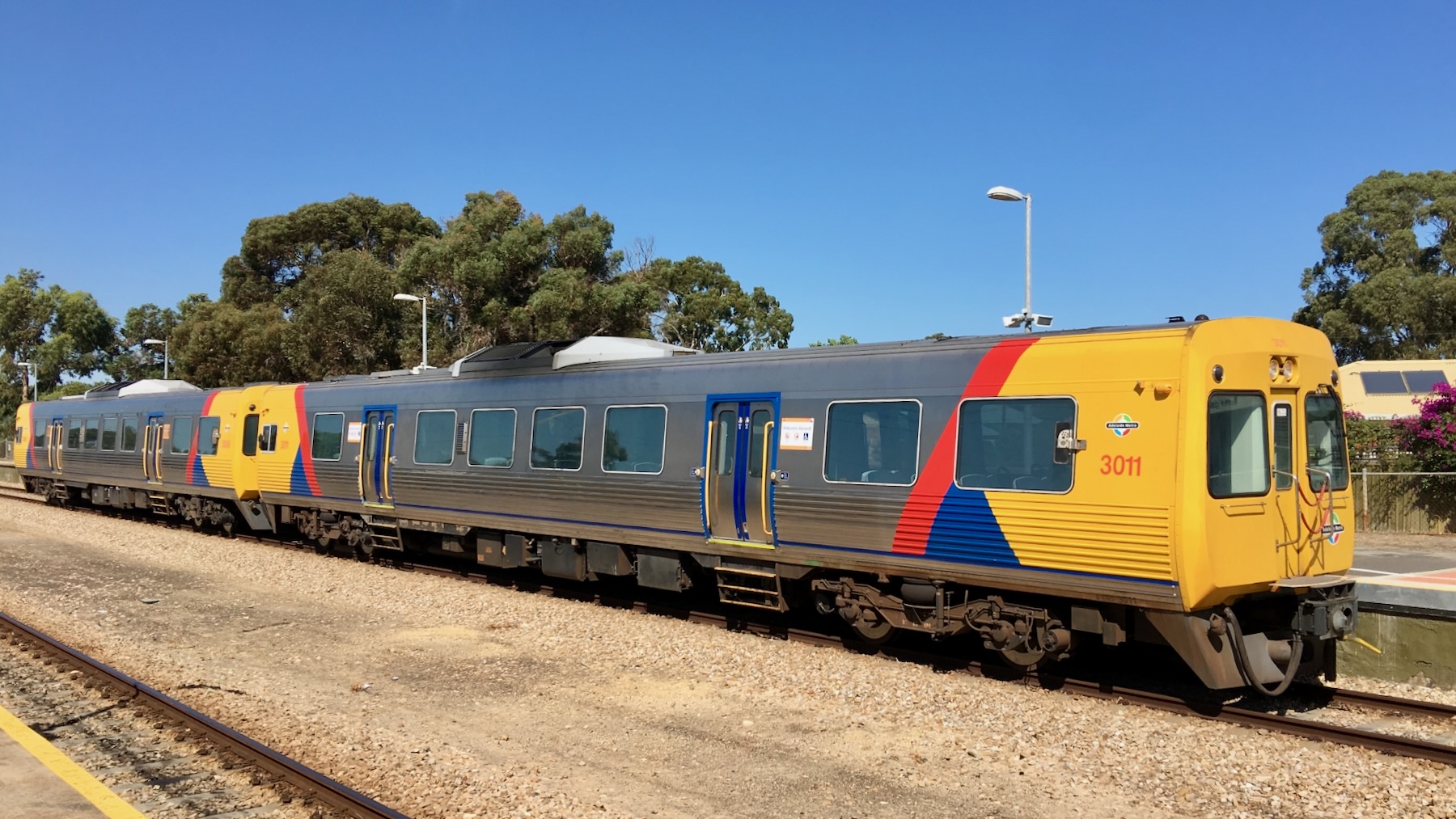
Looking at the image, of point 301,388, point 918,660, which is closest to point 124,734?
point 918,660

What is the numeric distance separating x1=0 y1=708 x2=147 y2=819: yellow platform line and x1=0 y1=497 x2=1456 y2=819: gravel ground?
113cm

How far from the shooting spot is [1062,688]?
8.59 meters

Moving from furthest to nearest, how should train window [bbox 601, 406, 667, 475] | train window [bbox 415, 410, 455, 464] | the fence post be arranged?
the fence post < train window [bbox 415, 410, 455, 464] < train window [bbox 601, 406, 667, 475]

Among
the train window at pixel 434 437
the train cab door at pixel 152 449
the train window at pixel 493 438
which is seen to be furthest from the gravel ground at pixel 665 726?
the train cab door at pixel 152 449

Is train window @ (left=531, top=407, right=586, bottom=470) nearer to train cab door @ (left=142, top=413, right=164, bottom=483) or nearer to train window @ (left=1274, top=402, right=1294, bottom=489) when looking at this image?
train window @ (left=1274, top=402, right=1294, bottom=489)

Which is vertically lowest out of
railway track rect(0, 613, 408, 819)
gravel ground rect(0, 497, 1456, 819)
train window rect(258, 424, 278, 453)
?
railway track rect(0, 613, 408, 819)

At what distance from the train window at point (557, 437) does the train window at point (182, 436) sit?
1200 centimetres

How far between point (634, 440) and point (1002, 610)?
4910 mm

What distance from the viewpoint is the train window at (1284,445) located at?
25.9 feet

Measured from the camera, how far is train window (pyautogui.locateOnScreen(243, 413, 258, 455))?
762 inches

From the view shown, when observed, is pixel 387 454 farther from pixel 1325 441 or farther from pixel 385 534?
pixel 1325 441

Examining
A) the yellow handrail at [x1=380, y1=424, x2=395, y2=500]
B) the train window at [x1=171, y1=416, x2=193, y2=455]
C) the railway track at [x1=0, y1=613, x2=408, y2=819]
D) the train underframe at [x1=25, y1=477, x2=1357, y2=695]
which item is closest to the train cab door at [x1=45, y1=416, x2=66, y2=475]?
the train window at [x1=171, y1=416, x2=193, y2=455]

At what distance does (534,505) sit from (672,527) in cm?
262

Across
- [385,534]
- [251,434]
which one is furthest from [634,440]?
[251,434]
